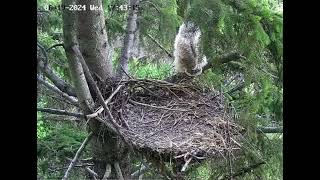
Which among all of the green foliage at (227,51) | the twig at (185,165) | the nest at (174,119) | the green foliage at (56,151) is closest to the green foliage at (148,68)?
the green foliage at (227,51)

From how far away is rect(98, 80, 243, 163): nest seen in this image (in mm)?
2174

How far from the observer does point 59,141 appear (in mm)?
3025

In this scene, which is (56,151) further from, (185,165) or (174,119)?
(185,165)

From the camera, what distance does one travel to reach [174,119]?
8.26 feet

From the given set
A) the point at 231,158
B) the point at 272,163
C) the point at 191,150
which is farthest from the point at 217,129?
the point at 272,163

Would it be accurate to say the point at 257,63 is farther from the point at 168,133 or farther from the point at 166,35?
the point at 166,35

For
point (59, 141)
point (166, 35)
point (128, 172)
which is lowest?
point (128, 172)

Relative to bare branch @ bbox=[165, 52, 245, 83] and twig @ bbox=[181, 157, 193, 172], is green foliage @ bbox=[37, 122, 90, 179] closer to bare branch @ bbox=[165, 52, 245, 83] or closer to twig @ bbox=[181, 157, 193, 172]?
bare branch @ bbox=[165, 52, 245, 83]

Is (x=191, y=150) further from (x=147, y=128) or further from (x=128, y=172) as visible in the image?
(x=128, y=172)

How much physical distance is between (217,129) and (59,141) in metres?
1.20

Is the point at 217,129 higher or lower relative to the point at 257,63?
lower
